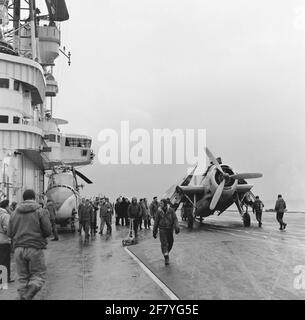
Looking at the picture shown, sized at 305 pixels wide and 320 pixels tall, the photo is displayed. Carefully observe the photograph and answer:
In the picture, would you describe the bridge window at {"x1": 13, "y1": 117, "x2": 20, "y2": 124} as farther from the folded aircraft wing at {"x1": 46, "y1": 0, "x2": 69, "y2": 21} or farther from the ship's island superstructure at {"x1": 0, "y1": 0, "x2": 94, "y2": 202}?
the folded aircraft wing at {"x1": 46, "y1": 0, "x2": 69, "y2": 21}

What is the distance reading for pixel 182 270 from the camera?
1001cm

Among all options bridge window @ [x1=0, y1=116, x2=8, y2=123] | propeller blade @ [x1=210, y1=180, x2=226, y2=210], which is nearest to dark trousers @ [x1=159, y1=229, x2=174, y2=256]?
propeller blade @ [x1=210, y1=180, x2=226, y2=210]

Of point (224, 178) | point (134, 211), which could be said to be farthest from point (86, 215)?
point (224, 178)

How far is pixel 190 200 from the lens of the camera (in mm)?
24969

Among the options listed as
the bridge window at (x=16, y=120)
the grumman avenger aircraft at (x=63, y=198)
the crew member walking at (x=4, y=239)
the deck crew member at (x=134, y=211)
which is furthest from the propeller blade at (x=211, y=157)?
the crew member walking at (x=4, y=239)

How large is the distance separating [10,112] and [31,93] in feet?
14.4

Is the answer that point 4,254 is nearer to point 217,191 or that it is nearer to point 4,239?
point 4,239

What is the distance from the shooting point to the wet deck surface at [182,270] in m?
7.70

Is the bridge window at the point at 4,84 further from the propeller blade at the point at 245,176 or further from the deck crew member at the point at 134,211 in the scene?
the propeller blade at the point at 245,176

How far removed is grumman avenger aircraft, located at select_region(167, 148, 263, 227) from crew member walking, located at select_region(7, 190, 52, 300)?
55.4 feet

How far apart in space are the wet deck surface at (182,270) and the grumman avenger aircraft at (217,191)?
22.8 feet

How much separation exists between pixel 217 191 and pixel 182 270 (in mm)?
13126
